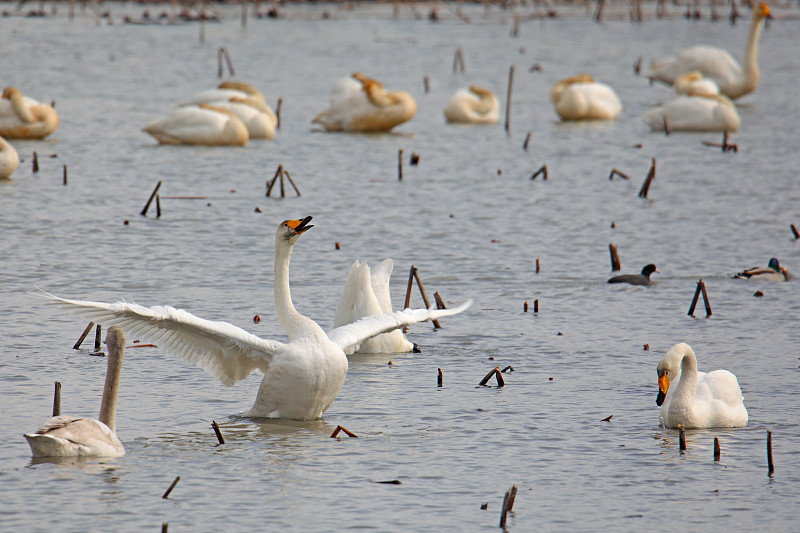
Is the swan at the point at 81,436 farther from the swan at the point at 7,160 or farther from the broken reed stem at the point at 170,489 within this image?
the swan at the point at 7,160

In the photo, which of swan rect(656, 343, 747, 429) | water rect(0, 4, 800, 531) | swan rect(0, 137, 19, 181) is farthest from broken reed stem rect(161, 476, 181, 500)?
swan rect(0, 137, 19, 181)

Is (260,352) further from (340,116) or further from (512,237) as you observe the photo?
(340,116)

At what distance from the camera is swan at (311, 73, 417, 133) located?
1917cm

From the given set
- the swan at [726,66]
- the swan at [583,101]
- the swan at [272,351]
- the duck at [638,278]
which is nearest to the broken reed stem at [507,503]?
the swan at [272,351]

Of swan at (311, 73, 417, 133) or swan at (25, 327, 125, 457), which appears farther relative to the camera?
swan at (311, 73, 417, 133)

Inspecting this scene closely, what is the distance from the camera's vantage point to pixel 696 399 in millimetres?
7039

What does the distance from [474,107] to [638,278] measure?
10.4 m

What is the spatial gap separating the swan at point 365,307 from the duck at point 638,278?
8.33 ft

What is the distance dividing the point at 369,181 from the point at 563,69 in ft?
45.3

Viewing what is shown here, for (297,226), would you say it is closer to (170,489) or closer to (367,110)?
(170,489)

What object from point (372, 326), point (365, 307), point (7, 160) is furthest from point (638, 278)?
point (7, 160)

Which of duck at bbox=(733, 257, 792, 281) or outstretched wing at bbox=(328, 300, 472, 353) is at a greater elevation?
duck at bbox=(733, 257, 792, 281)

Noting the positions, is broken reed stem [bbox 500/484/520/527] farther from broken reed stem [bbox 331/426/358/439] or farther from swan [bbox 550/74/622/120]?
swan [bbox 550/74/622/120]

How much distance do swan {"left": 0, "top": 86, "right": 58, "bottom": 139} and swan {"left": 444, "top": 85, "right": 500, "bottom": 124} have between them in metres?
6.61
